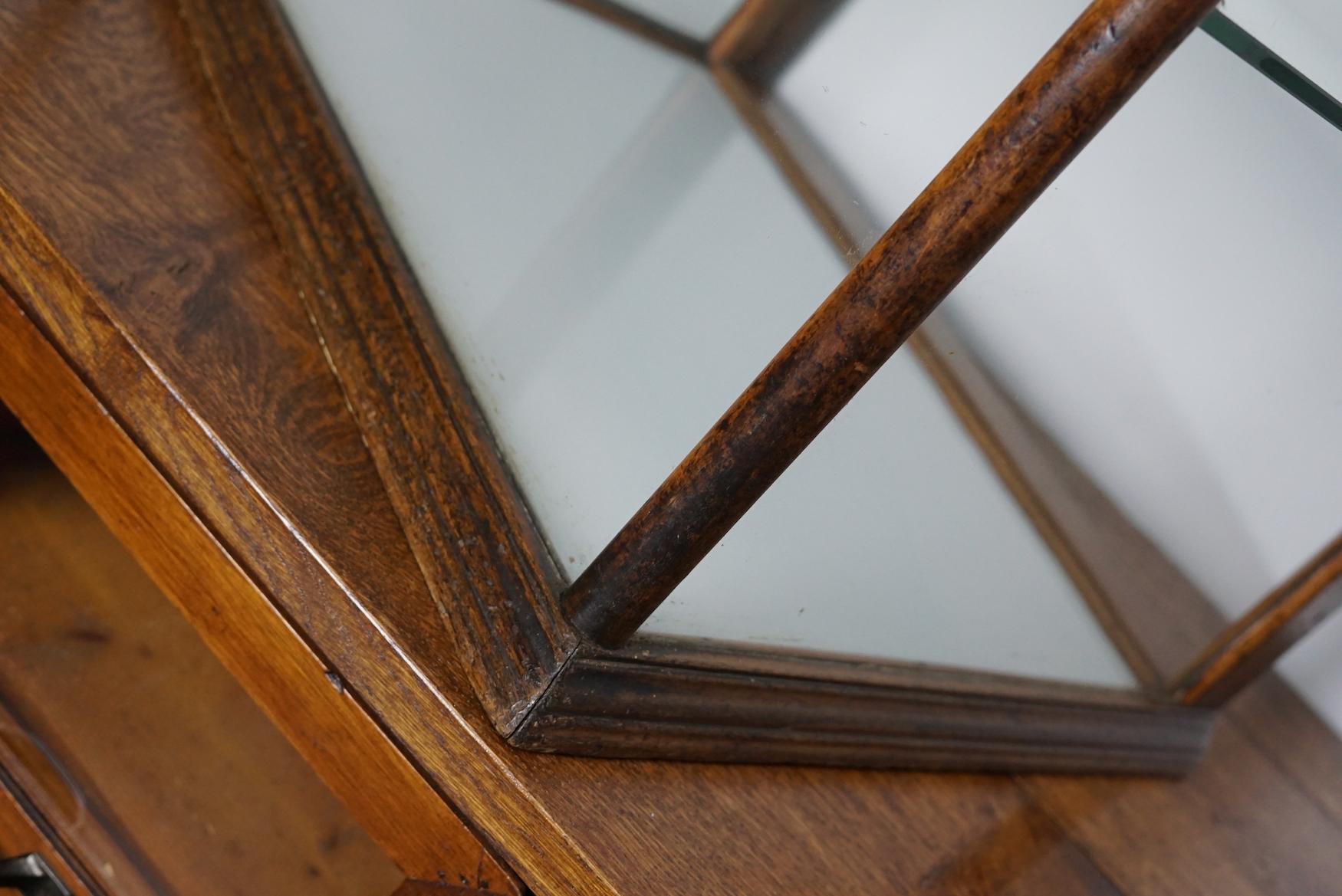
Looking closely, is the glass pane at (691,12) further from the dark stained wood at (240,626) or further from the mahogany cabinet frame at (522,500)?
the dark stained wood at (240,626)

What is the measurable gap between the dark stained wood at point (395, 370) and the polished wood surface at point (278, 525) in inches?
0.5

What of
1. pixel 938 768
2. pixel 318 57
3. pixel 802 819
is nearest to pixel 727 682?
pixel 802 819

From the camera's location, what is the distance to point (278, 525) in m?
0.54

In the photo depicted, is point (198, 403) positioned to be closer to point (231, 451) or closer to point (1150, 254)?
point (231, 451)

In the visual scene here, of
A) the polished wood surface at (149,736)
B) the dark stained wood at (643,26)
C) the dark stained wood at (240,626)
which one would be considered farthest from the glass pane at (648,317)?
the polished wood surface at (149,736)

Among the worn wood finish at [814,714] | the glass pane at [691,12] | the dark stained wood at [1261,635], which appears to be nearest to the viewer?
the worn wood finish at [814,714]

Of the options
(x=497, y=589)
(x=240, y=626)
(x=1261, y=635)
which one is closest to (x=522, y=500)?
(x=497, y=589)

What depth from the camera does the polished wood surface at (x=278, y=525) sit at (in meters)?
0.51

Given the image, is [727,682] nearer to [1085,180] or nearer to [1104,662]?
[1085,180]

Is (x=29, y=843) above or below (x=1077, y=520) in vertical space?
above

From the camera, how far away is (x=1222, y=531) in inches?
32.4

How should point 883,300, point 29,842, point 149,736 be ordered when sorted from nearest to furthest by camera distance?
1. point 883,300
2. point 29,842
3. point 149,736

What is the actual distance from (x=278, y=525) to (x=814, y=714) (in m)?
0.28

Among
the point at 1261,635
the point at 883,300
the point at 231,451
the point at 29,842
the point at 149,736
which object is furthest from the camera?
the point at 1261,635
